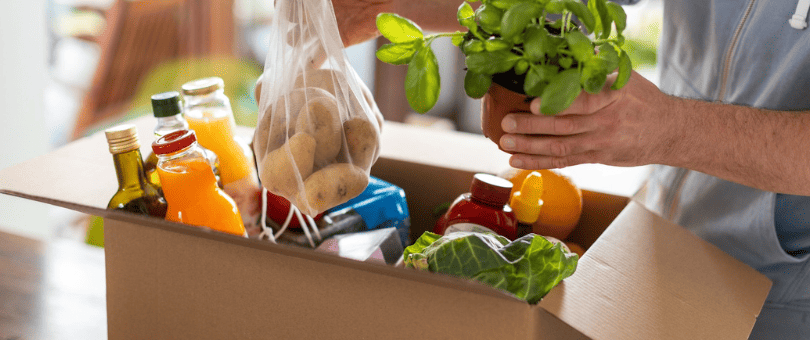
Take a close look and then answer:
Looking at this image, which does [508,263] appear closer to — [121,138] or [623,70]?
[623,70]

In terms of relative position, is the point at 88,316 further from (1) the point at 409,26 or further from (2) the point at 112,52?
(2) the point at 112,52

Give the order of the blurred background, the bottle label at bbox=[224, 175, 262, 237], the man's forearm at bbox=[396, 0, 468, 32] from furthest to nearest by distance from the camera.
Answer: the blurred background
the man's forearm at bbox=[396, 0, 468, 32]
the bottle label at bbox=[224, 175, 262, 237]

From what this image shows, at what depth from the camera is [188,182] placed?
720 mm

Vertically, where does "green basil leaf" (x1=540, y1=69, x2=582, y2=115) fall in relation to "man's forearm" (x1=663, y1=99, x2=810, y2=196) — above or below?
above

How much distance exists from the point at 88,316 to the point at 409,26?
2.18ft

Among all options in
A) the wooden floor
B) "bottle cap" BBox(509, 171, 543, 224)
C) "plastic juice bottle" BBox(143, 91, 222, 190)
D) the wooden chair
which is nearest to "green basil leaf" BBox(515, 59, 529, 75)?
"bottle cap" BBox(509, 171, 543, 224)

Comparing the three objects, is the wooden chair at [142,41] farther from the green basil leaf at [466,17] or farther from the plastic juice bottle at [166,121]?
the green basil leaf at [466,17]

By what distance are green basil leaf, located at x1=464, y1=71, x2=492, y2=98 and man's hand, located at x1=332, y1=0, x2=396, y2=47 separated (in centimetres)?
38

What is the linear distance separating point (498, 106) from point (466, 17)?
0.11m

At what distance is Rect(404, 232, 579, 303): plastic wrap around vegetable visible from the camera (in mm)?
596

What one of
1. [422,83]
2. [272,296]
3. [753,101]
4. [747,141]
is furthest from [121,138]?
[753,101]

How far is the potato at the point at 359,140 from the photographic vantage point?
0.84m

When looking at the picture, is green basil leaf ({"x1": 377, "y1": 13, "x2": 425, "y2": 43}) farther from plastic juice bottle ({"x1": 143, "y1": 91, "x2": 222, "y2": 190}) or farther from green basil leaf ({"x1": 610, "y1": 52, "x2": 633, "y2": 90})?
plastic juice bottle ({"x1": 143, "y1": 91, "x2": 222, "y2": 190})

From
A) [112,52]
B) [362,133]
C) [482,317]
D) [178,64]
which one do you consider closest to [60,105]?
[112,52]
